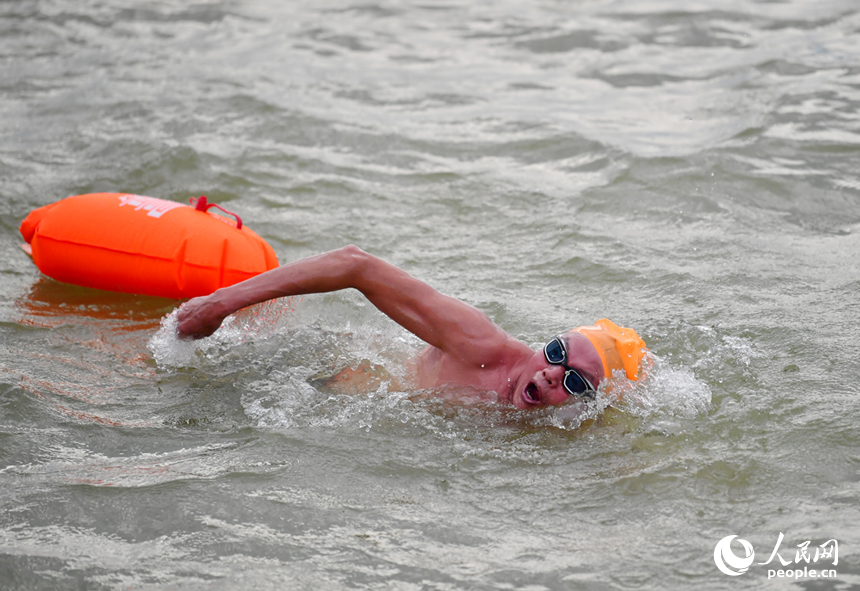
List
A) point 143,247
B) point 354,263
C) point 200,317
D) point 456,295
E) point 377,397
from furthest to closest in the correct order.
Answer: point 456,295 → point 143,247 → point 377,397 → point 200,317 → point 354,263

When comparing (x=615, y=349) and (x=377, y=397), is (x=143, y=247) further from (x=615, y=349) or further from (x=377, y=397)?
(x=615, y=349)

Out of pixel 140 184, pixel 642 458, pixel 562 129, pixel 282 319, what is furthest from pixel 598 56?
pixel 642 458

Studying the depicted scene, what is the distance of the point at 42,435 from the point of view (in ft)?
14.7

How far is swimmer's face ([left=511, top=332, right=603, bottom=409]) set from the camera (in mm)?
4715

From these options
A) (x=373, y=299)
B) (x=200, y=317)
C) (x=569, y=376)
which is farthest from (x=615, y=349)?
(x=200, y=317)

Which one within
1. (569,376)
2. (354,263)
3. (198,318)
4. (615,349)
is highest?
(354,263)

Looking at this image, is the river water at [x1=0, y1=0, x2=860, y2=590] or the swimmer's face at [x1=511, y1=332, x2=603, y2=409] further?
the swimmer's face at [x1=511, y1=332, x2=603, y2=409]

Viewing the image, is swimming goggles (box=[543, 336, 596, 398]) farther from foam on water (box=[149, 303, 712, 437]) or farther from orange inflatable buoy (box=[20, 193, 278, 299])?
orange inflatable buoy (box=[20, 193, 278, 299])

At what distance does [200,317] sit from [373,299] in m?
1.00

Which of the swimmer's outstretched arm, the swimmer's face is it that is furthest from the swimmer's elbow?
the swimmer's face

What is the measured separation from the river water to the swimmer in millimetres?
190

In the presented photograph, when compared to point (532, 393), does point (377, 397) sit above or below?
below

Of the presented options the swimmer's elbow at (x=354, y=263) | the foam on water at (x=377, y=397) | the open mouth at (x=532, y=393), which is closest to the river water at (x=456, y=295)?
the foam on water at (x=377, y=397)

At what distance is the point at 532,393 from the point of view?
15.9 feet
